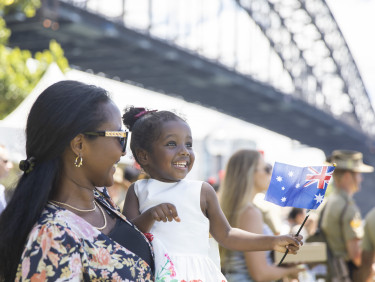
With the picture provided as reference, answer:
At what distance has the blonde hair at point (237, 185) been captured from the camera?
3268 mm

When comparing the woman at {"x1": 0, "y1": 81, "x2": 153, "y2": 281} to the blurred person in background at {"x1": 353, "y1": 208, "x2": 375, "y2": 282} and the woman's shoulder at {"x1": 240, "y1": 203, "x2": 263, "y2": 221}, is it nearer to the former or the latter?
the woman's shoulder at {"x1": 240, "y1": 203, "x2": 263, "y2": 221}

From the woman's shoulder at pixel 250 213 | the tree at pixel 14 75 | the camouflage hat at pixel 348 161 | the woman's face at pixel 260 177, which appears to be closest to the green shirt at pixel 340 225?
the camouflage hat at pixel 348 161

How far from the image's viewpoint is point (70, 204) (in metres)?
1.63

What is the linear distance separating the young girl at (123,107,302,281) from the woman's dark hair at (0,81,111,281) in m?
0.42

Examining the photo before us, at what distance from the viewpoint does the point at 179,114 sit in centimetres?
219

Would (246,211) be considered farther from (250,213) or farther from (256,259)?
(256,259)

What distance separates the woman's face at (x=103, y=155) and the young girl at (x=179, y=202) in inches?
12.1

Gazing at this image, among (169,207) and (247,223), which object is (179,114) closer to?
(169,207)

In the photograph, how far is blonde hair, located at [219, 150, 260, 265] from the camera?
3268 millimetres

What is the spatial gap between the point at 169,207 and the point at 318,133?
142 feet

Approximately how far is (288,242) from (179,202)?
1.17 ft

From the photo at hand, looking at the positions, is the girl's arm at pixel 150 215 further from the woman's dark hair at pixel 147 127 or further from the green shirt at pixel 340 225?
the green shirt at pixel 340 225

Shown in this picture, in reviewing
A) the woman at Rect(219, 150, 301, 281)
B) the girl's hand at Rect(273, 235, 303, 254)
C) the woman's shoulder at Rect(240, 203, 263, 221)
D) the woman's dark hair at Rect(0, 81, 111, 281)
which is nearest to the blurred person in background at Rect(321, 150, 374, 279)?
the woman at Rect(219, 150, 301, 281)

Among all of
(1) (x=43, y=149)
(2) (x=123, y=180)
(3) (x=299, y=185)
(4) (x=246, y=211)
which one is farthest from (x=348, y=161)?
(1) (x=43, y=149)
